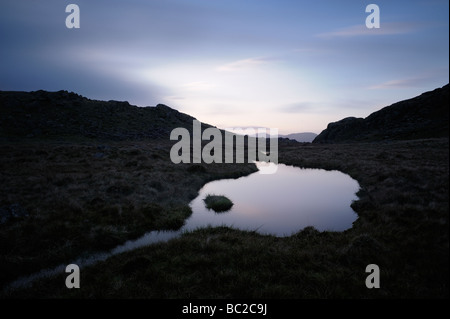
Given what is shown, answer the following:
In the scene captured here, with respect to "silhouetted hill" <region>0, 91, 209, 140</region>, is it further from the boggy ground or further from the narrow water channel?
the boggy ground

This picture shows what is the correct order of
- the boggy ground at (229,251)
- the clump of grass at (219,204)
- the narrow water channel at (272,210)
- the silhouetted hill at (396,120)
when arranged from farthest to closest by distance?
the silhouetted hill at (396,120)
the clump of grass at (219,204)
the narrow water channel at (272,210)
the boggy ground at (229,251)

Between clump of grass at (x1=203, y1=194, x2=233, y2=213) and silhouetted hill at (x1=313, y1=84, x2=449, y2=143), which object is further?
silhouetted hill at (x1=313, y1=84, x2=449, y2=143)

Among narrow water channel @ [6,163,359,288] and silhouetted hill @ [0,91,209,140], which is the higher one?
silhouetted hill @ [0,91,209,140]

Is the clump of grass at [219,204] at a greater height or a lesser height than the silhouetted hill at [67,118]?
lesser

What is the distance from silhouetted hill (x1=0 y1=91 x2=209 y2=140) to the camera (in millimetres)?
71000

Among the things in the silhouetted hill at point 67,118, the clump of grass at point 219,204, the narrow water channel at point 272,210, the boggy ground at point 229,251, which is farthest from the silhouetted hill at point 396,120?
the silhouetted hill at point 67,118

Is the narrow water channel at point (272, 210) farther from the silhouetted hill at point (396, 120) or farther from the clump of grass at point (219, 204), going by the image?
the silhouetted hill at point (396, 120)

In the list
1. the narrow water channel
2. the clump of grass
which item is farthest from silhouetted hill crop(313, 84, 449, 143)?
the clump of grass

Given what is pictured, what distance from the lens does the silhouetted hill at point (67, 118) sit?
71000 mm

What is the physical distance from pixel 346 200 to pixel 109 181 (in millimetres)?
22034

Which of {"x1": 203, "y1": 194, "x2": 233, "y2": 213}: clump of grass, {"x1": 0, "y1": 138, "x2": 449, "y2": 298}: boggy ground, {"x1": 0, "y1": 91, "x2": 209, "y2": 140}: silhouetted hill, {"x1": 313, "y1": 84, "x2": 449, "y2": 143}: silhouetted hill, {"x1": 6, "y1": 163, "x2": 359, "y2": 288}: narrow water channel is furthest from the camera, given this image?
{"x1": 313, "y1": 84, "x2": 449, "y2": 143}: silhouetted hill
